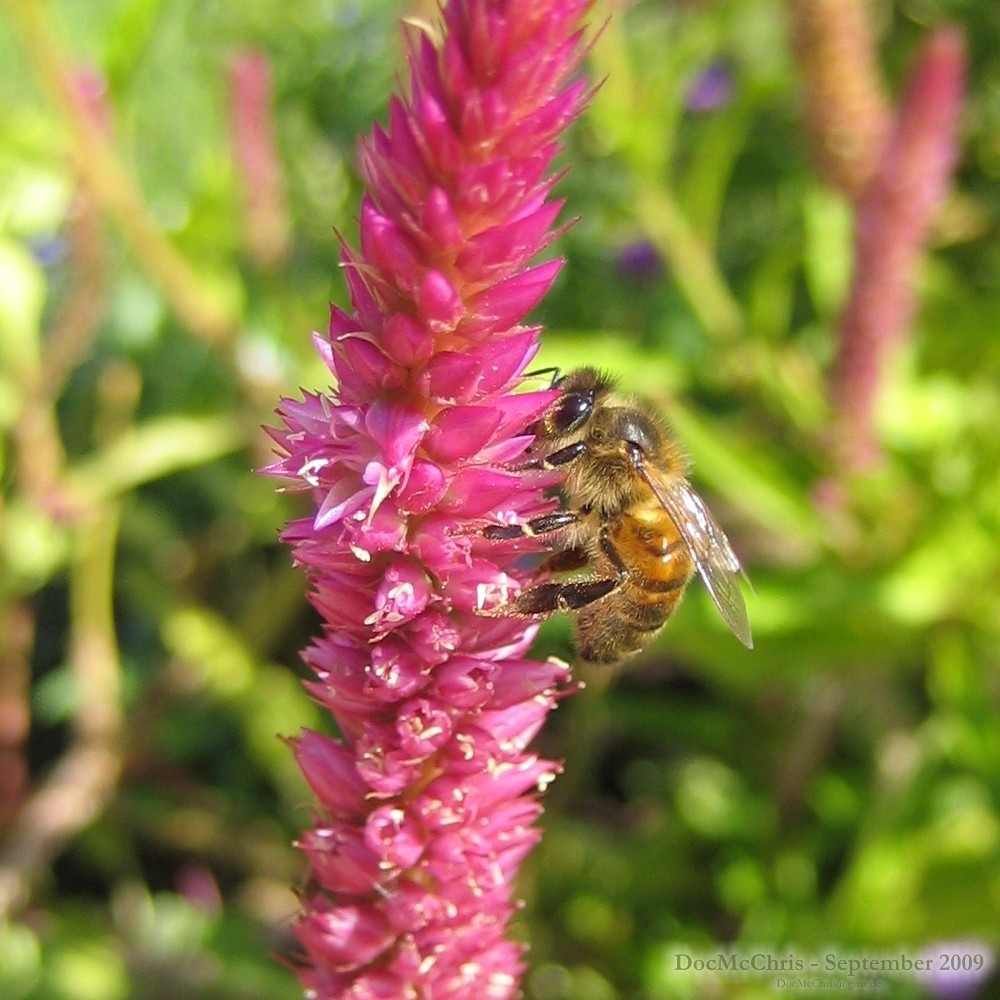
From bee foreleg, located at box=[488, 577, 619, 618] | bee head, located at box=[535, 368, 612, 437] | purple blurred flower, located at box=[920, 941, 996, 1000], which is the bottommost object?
purple blurred flower, located at box=[920, 941, 996, 1000]

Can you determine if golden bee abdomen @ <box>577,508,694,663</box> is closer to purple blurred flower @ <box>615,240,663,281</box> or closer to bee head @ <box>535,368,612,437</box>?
bee head @ <box>535,368,612,437</box>

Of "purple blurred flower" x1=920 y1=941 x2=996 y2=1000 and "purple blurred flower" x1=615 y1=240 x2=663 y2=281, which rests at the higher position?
"purple blurred flower" x1=615 y1=240 x2=663 y2=281

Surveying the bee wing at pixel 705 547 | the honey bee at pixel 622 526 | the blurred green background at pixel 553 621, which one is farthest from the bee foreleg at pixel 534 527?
the blurred green background at pixel 553 621

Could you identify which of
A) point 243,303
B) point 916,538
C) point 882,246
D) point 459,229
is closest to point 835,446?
point 916,538

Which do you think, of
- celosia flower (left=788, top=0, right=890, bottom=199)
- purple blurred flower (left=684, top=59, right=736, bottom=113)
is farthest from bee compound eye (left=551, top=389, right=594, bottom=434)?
purple blurred flower (left=684, top=59, right=736, bottom=113)

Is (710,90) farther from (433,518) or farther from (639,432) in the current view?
(433,518)

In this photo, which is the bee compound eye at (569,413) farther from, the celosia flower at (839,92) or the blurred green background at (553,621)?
the celosia flower at (839,92)

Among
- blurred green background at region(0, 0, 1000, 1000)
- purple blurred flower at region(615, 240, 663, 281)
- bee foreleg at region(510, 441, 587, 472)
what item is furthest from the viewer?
purple blurred flower at region(615, 240, 663, 281)

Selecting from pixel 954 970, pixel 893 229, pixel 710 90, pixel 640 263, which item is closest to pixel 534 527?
pixel 893 229
